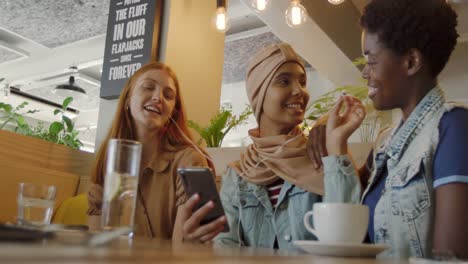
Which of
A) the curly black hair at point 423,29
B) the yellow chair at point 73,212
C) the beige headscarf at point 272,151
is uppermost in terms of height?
the curly black hair at point 423,29

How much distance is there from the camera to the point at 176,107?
2.12m

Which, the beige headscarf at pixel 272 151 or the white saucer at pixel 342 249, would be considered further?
the beige headscarf at pixel 272 151

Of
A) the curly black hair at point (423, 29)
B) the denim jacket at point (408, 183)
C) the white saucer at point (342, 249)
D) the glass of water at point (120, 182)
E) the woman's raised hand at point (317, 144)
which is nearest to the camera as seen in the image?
the white saucer at point (342, 249)

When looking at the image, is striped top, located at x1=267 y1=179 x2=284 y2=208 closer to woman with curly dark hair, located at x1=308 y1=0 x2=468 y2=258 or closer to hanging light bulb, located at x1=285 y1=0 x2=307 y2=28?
woman with curly dark hair, located at x1=308 y1=0 x2=468 y2=258

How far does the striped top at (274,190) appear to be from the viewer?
150 centimetres

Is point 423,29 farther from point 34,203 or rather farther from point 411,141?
point 34,203

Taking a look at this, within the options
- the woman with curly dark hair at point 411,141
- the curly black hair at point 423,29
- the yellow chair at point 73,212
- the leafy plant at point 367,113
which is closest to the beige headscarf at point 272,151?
the woman with curly dark hair at point 411,141

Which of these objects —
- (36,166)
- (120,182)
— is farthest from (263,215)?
(36,166)

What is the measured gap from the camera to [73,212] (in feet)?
7.76

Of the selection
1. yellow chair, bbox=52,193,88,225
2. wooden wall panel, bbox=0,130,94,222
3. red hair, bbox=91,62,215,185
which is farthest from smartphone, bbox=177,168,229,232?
wooden wall panel, bbox=0,130,94,222

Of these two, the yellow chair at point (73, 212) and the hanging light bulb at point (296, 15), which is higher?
the hanging light bulb at point (296, 15)

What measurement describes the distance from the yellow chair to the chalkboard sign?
3.32ft

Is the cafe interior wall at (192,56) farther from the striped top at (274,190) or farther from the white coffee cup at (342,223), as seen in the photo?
the white coffee cup at (342,223)

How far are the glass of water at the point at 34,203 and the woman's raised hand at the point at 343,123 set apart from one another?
83 centimetres
